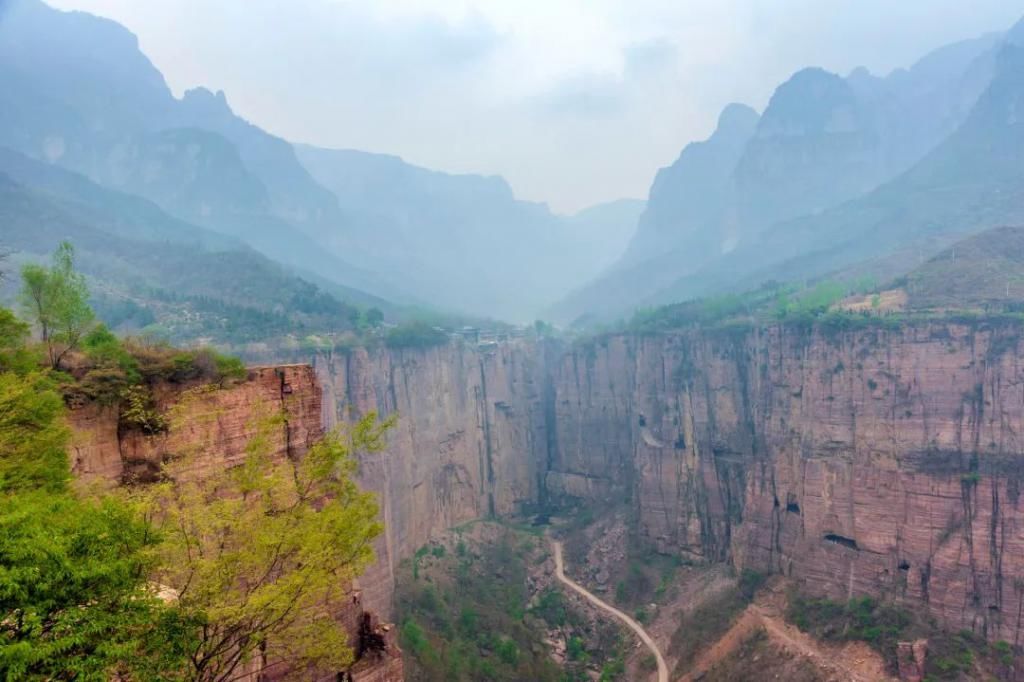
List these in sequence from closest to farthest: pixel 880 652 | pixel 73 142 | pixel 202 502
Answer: pixel 202 502, pixel 880 652, pixel 73 142

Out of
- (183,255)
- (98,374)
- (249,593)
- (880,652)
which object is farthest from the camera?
(183,255)

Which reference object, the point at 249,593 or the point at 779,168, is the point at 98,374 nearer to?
the point at 249,593

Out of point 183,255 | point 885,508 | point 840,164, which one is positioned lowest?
point 885,508

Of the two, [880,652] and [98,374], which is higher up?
[98,374]

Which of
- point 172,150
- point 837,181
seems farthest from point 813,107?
point 172,150

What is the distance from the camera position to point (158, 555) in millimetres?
8617

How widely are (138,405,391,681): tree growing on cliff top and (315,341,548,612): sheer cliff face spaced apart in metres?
25.9

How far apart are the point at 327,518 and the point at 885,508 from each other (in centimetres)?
3484

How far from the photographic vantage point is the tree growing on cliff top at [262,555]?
→ 9203mm

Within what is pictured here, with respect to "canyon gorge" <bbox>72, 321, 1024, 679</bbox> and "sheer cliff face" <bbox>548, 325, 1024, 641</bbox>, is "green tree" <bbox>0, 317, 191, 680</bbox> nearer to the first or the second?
"canyon gorge" <bbox>72, 321, 1024, 679</bbox>

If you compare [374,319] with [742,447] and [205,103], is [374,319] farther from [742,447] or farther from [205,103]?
[205,103]

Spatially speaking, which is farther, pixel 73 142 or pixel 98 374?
pixel 73 142

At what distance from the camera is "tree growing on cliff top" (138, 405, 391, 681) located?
9203 millimetres

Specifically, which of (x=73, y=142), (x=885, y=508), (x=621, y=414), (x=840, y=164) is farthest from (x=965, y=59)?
(x=73, y=142)
